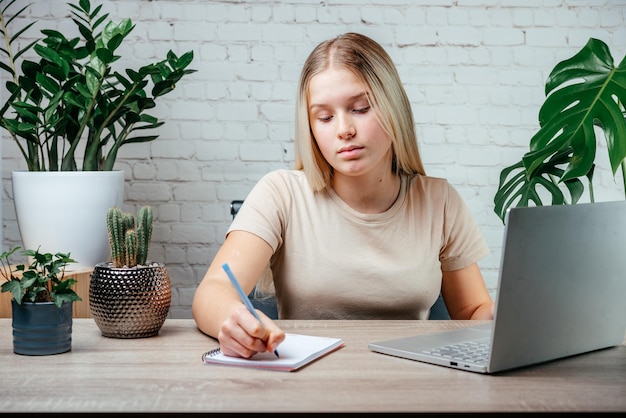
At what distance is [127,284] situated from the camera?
125 cm

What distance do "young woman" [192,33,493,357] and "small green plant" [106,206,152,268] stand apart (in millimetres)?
276

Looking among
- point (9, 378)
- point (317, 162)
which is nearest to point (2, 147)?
point (317, 162)

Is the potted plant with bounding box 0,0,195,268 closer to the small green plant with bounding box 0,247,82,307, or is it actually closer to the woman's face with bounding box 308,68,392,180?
the woman's face with bounding box 308,68,392,180

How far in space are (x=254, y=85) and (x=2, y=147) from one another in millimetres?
957

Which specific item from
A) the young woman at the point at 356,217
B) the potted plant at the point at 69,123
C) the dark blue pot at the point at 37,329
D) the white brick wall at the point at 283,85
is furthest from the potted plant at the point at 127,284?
the white brick wall at the point at 283,85

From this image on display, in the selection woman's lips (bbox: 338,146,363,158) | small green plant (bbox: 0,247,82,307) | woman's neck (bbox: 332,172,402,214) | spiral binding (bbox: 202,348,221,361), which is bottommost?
spiral binding (bbox: 202,348,221,361)

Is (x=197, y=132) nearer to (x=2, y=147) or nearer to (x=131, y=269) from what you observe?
(x=2, y=147)

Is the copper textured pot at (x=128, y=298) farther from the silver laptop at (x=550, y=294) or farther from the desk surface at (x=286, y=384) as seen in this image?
the silver laptop at (x=550, y=294)

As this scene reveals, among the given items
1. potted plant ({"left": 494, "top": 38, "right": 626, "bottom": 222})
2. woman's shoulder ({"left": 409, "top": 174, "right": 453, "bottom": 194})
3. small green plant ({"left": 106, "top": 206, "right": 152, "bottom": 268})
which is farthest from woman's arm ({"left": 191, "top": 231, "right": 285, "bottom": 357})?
potted plant ({"left": 494, "top": 38, "right": 626, "bottom": 222})

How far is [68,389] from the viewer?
96 centimetres

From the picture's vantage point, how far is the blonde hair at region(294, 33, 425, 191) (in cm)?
162

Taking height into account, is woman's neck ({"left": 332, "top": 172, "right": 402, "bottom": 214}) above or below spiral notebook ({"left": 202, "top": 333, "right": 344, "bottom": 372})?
above

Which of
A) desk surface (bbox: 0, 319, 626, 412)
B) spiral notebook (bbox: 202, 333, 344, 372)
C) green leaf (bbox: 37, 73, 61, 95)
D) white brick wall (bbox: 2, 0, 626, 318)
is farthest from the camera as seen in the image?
white brick wall (bbox: 2, 0, 626, 318)

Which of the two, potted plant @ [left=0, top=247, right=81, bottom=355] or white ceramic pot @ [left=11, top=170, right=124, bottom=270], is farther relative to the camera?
white ceramic pot @ [left=11, top=170, right=124, bottom=270]
